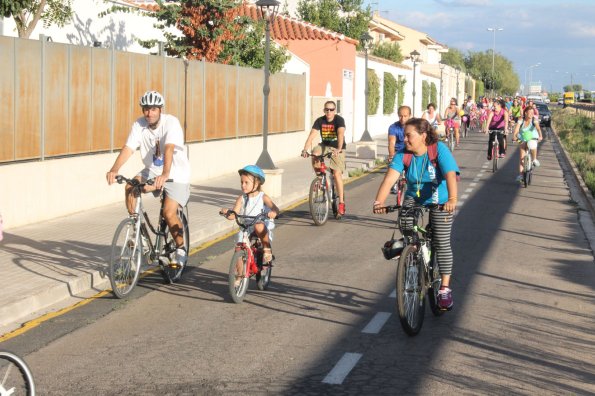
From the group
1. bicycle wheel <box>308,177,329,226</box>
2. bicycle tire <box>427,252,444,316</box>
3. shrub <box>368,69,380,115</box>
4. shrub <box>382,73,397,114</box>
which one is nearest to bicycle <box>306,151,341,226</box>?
bicycle wheel <box>308,177,329,226</box>

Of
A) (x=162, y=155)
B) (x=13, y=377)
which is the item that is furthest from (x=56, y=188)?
(x=13, y=377)

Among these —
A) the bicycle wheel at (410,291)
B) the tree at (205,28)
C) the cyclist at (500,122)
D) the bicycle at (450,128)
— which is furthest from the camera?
the bicycle at (450,128)

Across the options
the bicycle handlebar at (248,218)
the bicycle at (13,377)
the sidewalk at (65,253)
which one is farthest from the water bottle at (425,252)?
the bicycle at (13,377)

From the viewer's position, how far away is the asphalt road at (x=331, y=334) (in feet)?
22.5

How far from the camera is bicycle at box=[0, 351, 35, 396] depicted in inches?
200

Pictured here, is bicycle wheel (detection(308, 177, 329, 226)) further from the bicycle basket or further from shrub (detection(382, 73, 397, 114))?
shrub (detection(382, 73, 397, 114))

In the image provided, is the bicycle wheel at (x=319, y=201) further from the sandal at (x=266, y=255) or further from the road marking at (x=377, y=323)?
the road marking at (x=377, y=323)

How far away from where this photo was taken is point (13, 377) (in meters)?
5.16

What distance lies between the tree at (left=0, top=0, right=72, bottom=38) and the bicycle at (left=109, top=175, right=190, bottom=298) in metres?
8.33

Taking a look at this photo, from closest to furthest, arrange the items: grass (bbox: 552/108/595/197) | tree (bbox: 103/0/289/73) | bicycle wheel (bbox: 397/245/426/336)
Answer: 1. bicycle wheel (bbox: 397/245/426/336)
2. grass (bbox: 552/108/595/197)
3. tree (bbox: 103/0/289/73)

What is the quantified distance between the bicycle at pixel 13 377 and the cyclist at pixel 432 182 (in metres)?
3.74

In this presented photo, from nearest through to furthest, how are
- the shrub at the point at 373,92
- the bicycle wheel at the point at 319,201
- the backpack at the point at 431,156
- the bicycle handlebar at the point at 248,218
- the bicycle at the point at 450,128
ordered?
the backpack at the point at 431,156 < the bicycle handlebar at the point at 248,218 < the bicycle wheel at the point at 319,201 < the bicycle at the point at 450,128 < the shrub at the point at 373,92

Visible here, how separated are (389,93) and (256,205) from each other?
4320 cm

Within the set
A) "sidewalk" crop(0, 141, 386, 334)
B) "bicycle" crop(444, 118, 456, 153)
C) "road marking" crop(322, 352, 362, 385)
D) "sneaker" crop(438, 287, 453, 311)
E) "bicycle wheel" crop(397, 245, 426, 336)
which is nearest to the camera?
"road marking" crop(322, 352, 362, 385)
